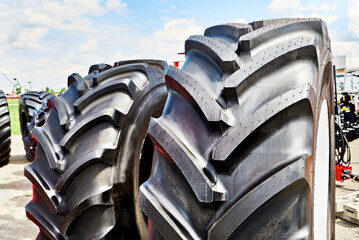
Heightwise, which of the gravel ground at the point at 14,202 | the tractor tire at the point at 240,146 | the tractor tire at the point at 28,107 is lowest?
the tractor tire at the point at 240,146

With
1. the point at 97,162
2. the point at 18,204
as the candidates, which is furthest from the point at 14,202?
the point at 97,162

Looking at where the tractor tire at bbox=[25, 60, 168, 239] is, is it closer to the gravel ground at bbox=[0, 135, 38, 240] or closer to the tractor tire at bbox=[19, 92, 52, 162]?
the gravel ground at bbox=[0, 135, 38, 240]

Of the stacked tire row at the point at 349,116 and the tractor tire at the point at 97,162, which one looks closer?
the tractor tire at the point at 97,162

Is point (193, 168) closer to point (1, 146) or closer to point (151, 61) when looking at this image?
point (151, 61)

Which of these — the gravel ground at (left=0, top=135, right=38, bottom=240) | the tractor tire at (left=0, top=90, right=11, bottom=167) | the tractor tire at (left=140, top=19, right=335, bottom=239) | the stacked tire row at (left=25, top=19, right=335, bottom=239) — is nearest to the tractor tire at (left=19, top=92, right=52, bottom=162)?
the tractor tire at (left=0, top=90, right=11, bottom=167)

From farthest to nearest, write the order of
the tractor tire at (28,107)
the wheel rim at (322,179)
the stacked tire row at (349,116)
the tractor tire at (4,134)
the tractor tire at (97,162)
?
the stacked tire row at (349,116)
the tractor tire at (28,107)
the tractor tire at (4,134)
the tractor tire at (97,162)
the wheel rim at (322,179)

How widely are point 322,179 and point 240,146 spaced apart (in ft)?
2.86

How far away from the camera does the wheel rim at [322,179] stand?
1.68m

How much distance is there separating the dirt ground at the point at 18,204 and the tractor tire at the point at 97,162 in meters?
2.00

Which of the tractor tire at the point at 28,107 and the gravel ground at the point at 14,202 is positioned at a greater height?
the tractor tire at the point at 28,107

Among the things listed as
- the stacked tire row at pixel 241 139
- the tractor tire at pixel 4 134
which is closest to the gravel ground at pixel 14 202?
the tractor tire at pixel 4 134

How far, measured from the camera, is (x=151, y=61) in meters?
2.43

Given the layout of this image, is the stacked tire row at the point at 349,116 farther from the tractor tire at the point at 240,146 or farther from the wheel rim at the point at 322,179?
the tractor tire at the point at 240,146

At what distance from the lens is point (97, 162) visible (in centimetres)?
193
